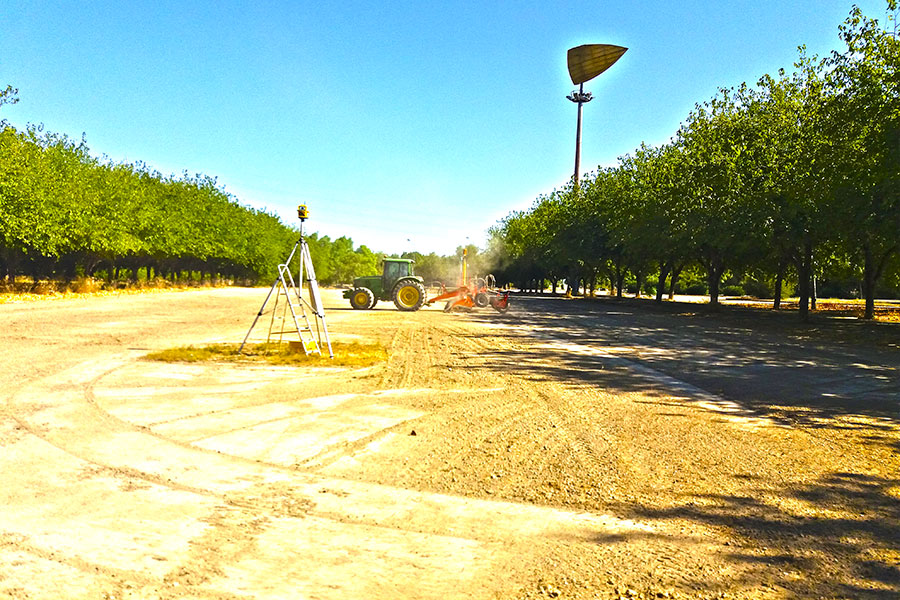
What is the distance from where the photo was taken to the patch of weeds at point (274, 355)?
1130 cm

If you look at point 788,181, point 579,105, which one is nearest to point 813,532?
point 788,181

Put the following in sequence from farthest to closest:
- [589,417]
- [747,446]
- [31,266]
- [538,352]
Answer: [31,266], [538,352], [589,417], [747,446]

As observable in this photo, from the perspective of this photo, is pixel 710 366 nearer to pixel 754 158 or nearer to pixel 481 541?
pixel 481 541

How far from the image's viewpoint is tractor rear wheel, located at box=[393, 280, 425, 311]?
89.0ft

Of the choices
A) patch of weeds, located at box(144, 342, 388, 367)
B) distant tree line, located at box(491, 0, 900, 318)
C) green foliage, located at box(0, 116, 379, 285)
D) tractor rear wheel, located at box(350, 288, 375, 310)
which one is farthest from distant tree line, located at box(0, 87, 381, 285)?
distant tree line, located at box(491, 0, 900, 318)

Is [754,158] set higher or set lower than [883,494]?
higher

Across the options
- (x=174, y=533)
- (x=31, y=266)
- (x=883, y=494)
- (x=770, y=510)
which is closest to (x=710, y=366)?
(x=883, y=494)

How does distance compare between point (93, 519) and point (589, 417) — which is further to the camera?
point (589, 417)

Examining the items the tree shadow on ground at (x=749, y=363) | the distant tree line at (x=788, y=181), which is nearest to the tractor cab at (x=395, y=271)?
the tree shadow on ground at (x=749, y=363)

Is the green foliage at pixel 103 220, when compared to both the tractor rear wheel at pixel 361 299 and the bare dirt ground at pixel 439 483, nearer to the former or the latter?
the tractor rear wheel at pixel 361 299

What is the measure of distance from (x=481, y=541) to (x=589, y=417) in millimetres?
3948

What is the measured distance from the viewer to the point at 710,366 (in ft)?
40.3

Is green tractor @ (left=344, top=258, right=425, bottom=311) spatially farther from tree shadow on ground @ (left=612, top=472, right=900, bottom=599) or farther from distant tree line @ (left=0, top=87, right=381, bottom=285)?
tree shadow on ground @ (left=612, top=472, right=900, bottom=599)

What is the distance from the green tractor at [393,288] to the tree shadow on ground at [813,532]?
22.5 meters
